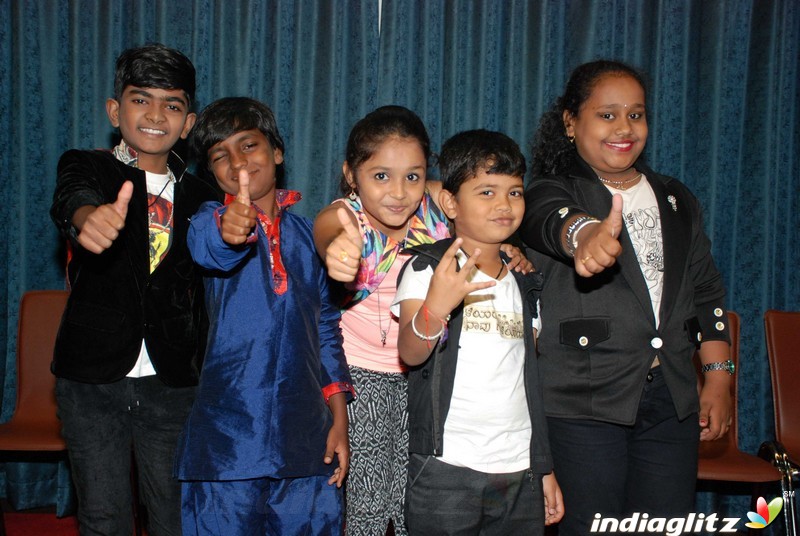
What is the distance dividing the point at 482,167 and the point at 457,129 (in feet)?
4.90

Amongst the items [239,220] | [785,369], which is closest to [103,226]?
[239,220]

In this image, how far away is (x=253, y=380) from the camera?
192cm

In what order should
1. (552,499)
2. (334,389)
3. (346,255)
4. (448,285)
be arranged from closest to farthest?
(346,255) < (448,285) < (552,499) < (334,389)

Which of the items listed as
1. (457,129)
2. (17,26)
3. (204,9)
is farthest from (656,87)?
(17,26)

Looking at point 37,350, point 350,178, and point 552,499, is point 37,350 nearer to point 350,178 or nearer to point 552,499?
point 350,178

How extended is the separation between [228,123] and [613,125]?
1.12 meters

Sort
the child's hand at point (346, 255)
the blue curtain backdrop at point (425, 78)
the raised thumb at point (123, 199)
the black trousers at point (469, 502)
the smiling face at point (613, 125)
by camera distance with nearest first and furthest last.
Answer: the child's hand at point (346, 255) < the raised thumb at point (123, 199) < the black trousers at point (469, 502) < the smiling face at point (613, 125) < the blue curtain backdrop at point (425, 78)

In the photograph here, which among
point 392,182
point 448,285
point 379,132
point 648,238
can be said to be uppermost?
point 379,132

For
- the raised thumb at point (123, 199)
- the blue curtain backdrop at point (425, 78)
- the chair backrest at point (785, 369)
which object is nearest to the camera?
the raised thumb at point (123, 199)

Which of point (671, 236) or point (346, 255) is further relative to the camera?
point (671, 236)

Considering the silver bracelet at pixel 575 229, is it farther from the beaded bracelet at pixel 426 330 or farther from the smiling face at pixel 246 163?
the smiling face at pixel 246 163

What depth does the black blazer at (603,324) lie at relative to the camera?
1920mm

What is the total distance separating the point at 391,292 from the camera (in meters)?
2.10

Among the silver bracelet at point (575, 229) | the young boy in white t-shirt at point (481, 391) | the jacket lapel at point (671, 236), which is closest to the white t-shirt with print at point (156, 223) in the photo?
the young boy in white t-shirt at point (481, 391)
